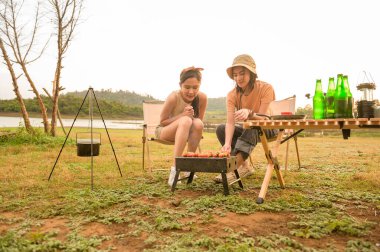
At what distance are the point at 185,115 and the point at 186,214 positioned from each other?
5.44ft

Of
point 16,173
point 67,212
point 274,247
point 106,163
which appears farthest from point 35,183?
point 274,247

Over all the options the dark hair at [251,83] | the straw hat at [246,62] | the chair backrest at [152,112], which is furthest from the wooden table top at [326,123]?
the chair backrest at [152,112]

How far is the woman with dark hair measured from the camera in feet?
12.9

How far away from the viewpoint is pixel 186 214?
2.76m

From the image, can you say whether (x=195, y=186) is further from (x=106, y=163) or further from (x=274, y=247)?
(x=106, y=163)

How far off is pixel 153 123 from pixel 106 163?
4.93ft

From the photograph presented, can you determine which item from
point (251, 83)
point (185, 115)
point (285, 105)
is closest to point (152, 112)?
point (185, 115)

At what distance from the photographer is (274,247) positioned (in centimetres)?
202

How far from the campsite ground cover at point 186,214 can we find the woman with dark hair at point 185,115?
562mm

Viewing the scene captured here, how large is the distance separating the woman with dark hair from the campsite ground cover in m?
0.56

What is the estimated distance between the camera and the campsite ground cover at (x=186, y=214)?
6.89 ft

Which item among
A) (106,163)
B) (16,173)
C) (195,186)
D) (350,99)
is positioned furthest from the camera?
(106,163)

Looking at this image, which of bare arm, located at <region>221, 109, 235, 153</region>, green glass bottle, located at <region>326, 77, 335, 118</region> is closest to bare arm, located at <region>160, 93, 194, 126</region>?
bare arm, located at <region>221, 109, 235, 153</region>

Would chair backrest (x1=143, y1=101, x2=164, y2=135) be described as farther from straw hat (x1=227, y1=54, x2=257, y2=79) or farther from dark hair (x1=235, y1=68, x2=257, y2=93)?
straw hat (x1=227, y1=54, x2=257, y2=79)
